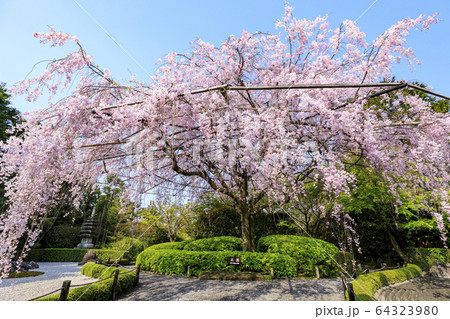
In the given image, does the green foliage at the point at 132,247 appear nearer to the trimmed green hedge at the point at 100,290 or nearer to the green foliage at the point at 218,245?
the green foliage at the point at 218,245

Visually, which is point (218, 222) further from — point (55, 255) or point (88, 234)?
point (55, 255)

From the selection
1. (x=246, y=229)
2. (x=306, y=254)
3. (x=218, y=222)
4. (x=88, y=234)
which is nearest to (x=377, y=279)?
(x=306, y=254)

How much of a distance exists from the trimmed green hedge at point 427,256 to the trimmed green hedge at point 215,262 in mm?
8044

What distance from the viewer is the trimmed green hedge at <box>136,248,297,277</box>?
8.73 metres

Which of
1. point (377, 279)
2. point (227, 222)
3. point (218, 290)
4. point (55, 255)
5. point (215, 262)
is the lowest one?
point (55, 255)

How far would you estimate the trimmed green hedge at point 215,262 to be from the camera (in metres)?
8.73

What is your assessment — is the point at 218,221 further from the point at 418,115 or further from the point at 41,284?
the point at 418,115

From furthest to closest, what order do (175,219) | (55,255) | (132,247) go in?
(55,255), (132,247), (175,219)

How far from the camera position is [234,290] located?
6828mm

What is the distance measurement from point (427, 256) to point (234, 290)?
36.9ft

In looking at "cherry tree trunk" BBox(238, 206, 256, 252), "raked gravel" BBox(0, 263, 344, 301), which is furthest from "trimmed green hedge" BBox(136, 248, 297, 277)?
"raked gravel" BBox(0, 263, 344, 301)

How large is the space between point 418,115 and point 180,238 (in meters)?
16.6

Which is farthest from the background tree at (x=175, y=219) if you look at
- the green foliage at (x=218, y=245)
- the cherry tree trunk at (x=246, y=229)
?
the cherry tree trunk at (x=246, y=229)
